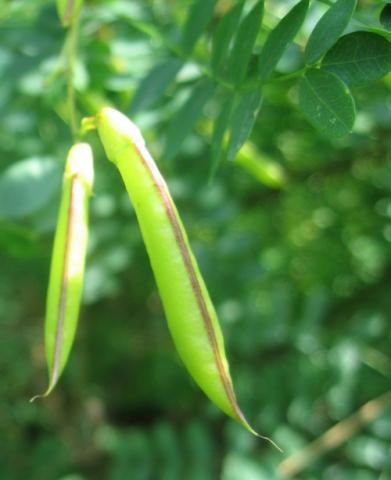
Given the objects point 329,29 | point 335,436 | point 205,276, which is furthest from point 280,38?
point 335,436

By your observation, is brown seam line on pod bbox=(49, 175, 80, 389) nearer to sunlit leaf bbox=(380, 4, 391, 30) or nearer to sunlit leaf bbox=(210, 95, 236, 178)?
sunlit leaf bbox=(210, 95, 236, 178)

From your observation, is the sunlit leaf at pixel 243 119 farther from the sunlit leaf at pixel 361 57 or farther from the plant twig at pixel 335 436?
the plant twig at pixel 335 436

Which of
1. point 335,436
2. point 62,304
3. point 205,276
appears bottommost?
point 335,436

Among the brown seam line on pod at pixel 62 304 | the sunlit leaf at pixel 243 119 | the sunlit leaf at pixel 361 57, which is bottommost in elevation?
the brown seam line on pod at pixel 62 304

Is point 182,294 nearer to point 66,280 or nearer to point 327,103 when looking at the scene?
point 66,280

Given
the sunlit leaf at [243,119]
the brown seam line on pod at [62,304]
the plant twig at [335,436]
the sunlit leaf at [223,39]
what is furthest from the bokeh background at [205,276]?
the brown seam line on pod at [62,304]

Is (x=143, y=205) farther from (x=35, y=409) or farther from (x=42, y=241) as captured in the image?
(x=35, y=409)
